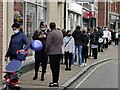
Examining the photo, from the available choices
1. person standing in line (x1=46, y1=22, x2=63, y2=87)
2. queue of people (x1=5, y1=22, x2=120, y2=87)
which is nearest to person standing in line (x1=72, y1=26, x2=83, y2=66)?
queue of people (x1=5, y1=22, x2=120, y2=87)

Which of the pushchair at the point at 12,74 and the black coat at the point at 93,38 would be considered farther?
the black coat at the point at 93,38

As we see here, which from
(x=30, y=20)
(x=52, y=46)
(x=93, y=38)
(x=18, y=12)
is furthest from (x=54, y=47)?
(x=93, y=38)

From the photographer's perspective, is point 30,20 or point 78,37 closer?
point 30,20

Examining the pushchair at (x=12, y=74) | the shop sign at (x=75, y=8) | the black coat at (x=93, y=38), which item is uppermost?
the shop sign at (x=75, y=8)

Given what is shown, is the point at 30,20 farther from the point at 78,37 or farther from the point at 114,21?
the point at 114,21

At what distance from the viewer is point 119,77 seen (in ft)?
50.0

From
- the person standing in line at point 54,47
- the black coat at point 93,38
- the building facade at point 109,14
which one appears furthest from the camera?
the building facade at point 109,14

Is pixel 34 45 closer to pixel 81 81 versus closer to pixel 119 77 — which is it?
pixel 81 81

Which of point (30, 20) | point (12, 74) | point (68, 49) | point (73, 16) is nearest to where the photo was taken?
point (12, 74)

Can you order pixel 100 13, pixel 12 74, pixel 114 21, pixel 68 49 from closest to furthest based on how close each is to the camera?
pixel 12 74, pixel 68 49, pixel 100 13, pixel 114 21

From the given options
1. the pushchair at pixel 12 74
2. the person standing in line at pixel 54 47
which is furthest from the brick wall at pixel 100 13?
the pushchair at pixel 12 74

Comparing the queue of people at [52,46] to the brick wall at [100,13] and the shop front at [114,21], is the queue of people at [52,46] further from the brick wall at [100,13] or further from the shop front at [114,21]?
the shop front at [114,21]

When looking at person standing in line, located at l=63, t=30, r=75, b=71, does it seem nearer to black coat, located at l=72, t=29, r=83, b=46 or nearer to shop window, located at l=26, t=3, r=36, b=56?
black coat, located at l=72, t=29, r=83, b=46

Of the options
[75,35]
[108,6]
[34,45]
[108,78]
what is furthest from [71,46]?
[108,6]
